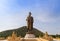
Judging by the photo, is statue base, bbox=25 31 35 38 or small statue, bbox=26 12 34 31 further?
small statue, bbox=26 12 34 31

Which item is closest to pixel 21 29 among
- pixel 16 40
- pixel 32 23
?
pixel 32 23

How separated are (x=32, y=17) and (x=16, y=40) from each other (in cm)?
627

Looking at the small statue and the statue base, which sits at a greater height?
the small statue

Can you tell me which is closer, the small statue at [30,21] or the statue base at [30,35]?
the statue base at [30,35]

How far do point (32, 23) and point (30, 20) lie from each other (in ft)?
2.18

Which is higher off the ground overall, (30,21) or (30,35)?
(30,21)

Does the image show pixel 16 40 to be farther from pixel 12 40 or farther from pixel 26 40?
pixel 26 40

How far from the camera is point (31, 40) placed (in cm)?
2491

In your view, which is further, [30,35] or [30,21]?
[30,21]

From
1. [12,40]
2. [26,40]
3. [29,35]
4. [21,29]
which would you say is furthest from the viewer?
[21,29]

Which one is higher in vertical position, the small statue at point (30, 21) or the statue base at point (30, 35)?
the small statue at point (30, 21)

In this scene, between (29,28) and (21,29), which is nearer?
(29,28)

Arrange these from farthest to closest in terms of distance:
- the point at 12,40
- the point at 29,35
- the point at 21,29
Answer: the point at 21,29, the point at 29,35, the point at 12,40

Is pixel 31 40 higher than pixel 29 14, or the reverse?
pixel 29 14
